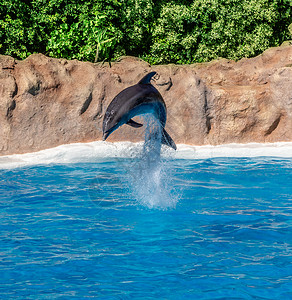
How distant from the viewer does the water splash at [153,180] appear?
651 centimetres

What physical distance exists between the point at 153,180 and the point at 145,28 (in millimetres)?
6429

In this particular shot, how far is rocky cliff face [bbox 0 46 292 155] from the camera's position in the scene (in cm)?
985

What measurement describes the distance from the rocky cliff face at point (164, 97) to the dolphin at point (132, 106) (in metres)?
4.59

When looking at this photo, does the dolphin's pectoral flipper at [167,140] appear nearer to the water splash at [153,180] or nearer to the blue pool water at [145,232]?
the water splash at [153,180]

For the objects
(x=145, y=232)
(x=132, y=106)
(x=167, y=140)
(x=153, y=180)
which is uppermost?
(x=132, y=106)

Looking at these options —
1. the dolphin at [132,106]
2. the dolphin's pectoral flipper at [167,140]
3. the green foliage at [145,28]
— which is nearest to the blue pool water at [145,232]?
the dolphin's pectoral flipper at [167,140]

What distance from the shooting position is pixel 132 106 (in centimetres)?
509

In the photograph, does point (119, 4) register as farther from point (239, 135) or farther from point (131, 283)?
point (131, 283)

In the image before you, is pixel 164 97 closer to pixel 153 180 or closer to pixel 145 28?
pixel 145 28

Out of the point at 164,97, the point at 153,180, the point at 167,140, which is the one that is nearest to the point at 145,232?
the point at 167,140

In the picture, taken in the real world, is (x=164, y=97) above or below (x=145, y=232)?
above

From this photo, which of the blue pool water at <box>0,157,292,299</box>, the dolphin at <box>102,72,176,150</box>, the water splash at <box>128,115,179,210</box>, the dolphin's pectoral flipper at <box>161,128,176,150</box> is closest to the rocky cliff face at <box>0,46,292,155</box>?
the blue pool water at <box>0,157,292,299</box>

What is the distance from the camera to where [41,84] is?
9.95 meters

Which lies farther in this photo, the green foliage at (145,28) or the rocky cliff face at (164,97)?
the green foliage at (145,28)
